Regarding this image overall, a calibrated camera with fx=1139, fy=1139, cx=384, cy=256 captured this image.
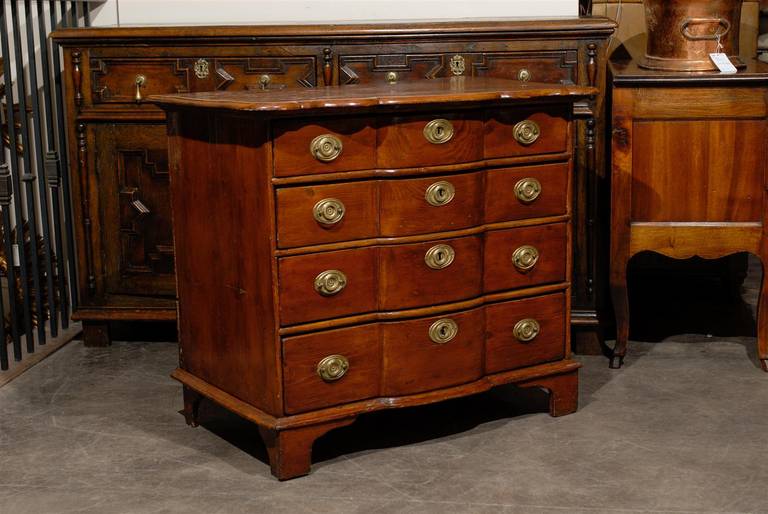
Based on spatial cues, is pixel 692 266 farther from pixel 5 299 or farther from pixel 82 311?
pixel 5 299

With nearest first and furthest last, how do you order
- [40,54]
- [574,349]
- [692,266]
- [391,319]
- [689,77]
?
[391,319] → [689,77] → [574,349] → [40,54] → [692,266]

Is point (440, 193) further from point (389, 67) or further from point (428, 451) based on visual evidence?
point (389, 67)

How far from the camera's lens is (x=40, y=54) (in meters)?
4.36

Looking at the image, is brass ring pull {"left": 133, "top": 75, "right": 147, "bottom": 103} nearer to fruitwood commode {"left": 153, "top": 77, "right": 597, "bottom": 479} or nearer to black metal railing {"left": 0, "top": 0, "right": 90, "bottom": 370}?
black metal railing {"left": 0, "top": 0, "right": 90, "bottom": 370}

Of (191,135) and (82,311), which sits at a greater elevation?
(191,135)

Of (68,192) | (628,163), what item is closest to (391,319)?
(628,163)

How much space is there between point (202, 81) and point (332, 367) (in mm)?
1345

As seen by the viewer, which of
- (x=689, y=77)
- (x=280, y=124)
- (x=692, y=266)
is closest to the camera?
(x=280, y=124)

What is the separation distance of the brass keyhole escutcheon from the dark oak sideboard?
688 mm

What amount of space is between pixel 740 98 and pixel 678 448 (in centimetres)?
119

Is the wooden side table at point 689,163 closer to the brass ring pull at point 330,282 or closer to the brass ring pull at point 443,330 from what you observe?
the brass ring pull at point 443,330

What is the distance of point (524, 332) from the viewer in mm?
3250

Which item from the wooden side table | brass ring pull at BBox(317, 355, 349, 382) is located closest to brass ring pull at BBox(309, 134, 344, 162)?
brass ring pull at BBox(317, 355, 349, 382)

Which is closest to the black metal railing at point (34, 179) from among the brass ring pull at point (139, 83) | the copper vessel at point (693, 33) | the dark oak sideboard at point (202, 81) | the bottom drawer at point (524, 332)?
the dark oak sideboard at point (202, 81)
